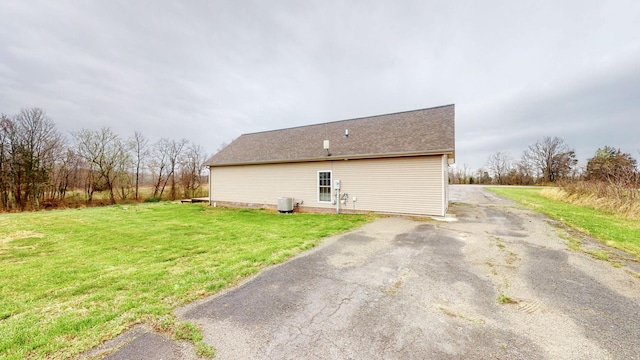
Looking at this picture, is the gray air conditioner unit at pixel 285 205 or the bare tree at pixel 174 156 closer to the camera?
the gray air conditioner unit at pixel 285 205

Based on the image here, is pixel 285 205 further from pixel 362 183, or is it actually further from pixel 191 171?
pixel 191 171

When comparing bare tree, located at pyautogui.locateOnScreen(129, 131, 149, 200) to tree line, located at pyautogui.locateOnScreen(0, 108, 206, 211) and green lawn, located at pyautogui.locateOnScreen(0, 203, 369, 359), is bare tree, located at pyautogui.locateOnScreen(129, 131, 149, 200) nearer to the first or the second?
tree line, located at pyautogui.locateOnScreen(0, 108, 206, 211)

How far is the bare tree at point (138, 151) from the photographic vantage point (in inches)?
782

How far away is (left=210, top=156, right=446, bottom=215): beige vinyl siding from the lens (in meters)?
9.26

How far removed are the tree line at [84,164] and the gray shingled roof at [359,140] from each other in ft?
29.7

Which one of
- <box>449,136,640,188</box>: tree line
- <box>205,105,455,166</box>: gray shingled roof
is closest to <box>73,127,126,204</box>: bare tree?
<box>205,105,455,166</box>: gray shingled roof

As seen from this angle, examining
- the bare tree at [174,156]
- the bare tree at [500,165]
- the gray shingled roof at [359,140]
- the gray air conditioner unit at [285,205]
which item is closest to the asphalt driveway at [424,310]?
the gray shingled roof at [359,140]

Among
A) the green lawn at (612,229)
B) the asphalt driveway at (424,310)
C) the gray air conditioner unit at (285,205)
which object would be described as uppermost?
the gray air conditioner unit at (285,205)

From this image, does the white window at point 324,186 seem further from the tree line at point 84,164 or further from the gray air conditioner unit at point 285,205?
the tree line at point 84,164

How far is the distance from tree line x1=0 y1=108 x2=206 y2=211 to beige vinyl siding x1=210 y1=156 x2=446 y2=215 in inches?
435

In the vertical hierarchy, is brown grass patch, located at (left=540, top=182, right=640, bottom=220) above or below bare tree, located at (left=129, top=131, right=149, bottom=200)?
below

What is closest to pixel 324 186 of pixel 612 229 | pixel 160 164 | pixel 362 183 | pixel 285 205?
pixel 362 183

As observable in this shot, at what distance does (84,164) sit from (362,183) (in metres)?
21.8

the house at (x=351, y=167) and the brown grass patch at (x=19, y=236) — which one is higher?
the house at (x=351, y=167)
